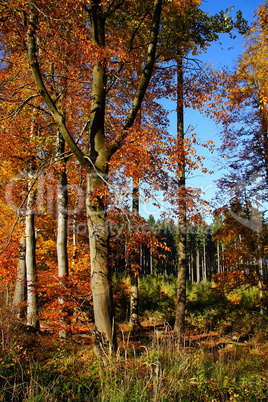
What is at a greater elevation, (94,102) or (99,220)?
(94,102)

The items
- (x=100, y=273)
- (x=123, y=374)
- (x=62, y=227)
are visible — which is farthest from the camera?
(x=62, y=227)

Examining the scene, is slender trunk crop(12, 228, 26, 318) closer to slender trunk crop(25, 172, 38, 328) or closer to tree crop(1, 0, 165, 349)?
slender trunk crop(25, 172, 38, 328)

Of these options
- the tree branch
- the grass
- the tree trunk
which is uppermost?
the tree branch

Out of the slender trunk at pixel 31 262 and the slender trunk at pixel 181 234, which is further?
the slender trunk at pixel 181 234

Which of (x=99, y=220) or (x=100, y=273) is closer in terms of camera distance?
(x=100, y=273)

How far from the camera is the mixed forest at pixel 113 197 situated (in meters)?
4.29

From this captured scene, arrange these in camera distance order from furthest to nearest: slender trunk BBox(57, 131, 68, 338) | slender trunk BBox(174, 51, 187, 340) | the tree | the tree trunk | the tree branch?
slender trunk BBox(174, 51, 187, 340) → slender trunk BBox(57, 131, 68, 338) → the tree branch → the tree → the tree trunk

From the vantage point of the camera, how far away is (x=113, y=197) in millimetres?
5391

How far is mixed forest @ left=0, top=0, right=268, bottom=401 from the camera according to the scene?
169 inches

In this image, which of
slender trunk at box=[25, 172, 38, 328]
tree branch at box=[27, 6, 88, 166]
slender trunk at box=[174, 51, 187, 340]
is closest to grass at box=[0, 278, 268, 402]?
slender trunk at box=[25, 172, 38, 328]

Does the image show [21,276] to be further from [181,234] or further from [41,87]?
[41,87]

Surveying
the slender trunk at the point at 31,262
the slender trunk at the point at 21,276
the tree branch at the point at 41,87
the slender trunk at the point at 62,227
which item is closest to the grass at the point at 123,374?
the slender trunk at the point at 62,227

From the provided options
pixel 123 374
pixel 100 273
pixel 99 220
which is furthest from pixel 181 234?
pixel 123 374

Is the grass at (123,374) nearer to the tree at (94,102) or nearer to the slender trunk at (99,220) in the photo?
the slender trunk at (99,220)
